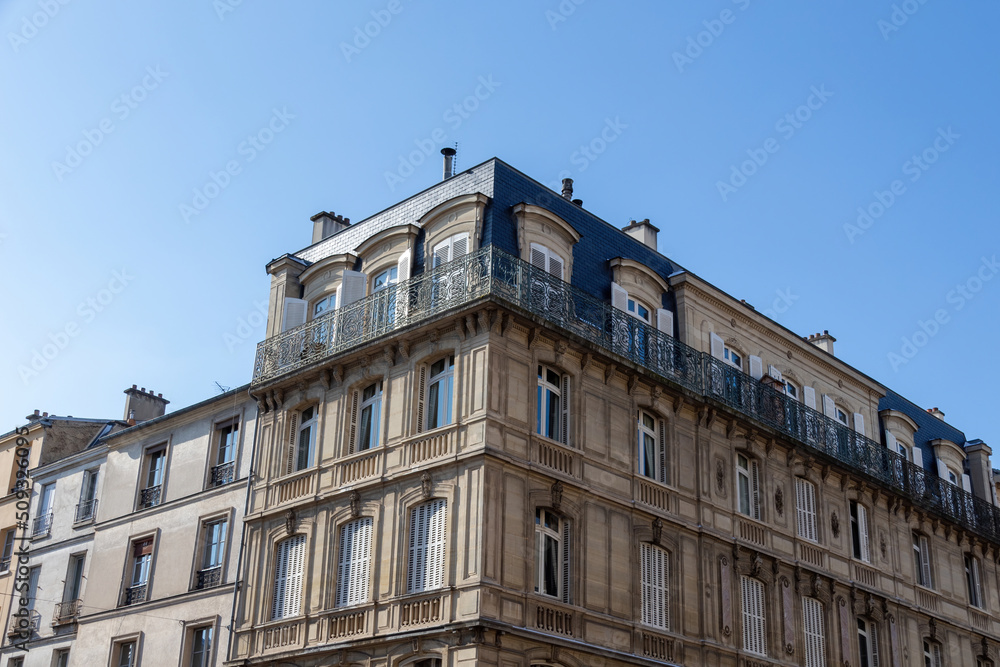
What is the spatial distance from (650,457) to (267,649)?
7546mm

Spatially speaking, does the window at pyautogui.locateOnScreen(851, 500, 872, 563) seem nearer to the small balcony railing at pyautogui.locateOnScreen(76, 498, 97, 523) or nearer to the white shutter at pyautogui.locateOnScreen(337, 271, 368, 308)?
the white shutter at pyautogui.locateOnScreen(337, 271, 368, 308)

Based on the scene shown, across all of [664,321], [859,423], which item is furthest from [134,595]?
[859,423]

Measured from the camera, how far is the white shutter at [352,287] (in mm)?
23078

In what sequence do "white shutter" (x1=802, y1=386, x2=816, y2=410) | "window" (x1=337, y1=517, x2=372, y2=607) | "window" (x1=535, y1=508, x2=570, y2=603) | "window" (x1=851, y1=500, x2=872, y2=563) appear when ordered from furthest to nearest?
1. "white shutter" (x1=802, y1=386, x2=816, y2=410)
2. "window" (x1=851, y1=500, x2=872, y2=563)
3. "window" (x1=337, y1=517, x2=372, y2=607)
4. "window" (x1=535, y1=508, x2=570, y2=603)

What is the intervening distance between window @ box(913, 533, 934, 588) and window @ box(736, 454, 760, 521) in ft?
20.0

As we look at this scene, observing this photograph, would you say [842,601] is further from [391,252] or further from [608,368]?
[391,252]

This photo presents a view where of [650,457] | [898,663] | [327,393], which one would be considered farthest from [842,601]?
[327,393]

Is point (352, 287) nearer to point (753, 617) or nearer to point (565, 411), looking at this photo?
point (565, 411)

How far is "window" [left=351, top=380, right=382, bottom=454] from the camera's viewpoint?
21438 mm

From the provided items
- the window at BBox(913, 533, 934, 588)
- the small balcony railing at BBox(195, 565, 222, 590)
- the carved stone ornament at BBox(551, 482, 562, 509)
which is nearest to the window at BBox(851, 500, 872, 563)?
the window at BBox(913, 533, 934, 588)

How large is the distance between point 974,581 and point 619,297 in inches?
530

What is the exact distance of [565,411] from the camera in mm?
20938

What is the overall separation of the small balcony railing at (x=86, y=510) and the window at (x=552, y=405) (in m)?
12.0

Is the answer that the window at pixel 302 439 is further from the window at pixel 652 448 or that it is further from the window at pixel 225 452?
the window at pixel 652 448
